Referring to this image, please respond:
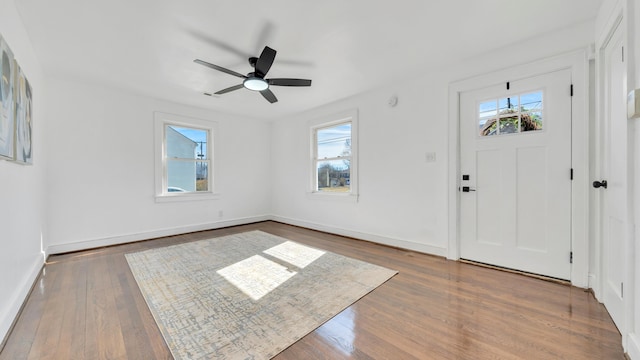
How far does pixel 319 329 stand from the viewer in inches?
66.9

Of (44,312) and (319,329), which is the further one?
(44,312)

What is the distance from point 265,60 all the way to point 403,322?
2.55 meters

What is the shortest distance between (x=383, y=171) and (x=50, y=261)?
14.9ft

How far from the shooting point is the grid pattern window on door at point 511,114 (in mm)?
2566

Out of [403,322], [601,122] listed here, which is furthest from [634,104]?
Answer: [403,322]

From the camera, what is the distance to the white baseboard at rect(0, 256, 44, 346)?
5.32ft

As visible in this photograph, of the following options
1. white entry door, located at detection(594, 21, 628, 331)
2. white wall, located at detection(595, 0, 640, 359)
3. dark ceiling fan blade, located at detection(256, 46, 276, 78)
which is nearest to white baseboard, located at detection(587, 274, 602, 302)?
white entry door, located at detection(594, 21, 628, 331)

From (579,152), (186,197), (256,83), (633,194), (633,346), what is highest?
(256,83)

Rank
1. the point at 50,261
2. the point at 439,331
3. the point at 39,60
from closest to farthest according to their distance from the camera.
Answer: the point at 439,331
the point at 39,60
the point at 50,261

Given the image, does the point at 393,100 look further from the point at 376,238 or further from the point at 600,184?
the point at 600,184

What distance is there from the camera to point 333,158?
187 inches

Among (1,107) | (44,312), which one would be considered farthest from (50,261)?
(1,107)

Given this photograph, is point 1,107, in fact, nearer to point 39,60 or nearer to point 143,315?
point 143,315

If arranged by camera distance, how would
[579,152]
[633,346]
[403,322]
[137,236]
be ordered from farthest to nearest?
[137,236] < [579,152] < [403,322] < [633,346]
